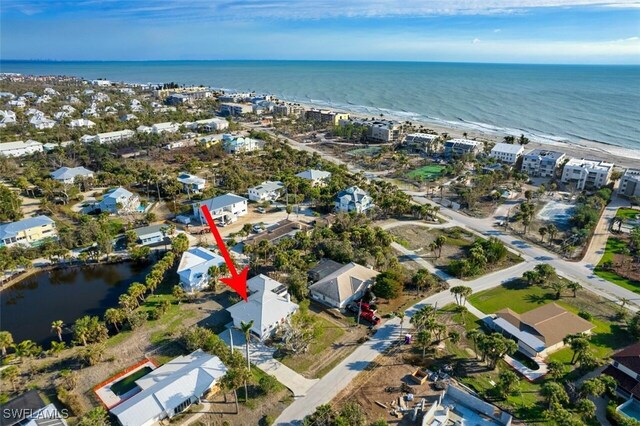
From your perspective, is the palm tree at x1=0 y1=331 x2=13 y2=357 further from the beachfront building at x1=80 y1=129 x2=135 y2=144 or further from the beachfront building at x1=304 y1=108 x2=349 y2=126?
the beachfront building at x1=304 y1=108 x2=349 y2=126

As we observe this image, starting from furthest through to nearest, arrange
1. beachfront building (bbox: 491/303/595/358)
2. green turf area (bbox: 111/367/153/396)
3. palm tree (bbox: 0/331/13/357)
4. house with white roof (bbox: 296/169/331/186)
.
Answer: house with white roof (bbox: 296/169/331/186) < beachfront building (bbox: 491/303/595/358) < palm tree (bbox: 0/331/13/357) < green turf area (bbox: 111/367/153/396)

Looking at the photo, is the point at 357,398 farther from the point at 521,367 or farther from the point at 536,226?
the point at 536,226

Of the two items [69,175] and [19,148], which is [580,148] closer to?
[69,175]

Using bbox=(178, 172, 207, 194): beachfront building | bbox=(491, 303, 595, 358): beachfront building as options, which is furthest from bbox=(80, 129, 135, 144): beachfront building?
bbox=(491, 303, 595, 358): beachfront building

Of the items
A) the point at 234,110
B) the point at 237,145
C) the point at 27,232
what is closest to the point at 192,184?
the point at 27,232

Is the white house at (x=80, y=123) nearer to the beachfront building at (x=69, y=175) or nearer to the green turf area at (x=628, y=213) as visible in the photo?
the beachfront building at (x=69, y=175)

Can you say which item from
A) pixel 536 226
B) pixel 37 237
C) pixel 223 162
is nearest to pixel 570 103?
pixel 536 226

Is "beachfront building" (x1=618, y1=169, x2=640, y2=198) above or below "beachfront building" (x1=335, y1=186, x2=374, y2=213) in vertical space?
above

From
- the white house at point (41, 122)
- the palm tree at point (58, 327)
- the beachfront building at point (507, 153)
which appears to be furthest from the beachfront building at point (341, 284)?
the white house at point (41, 122)
